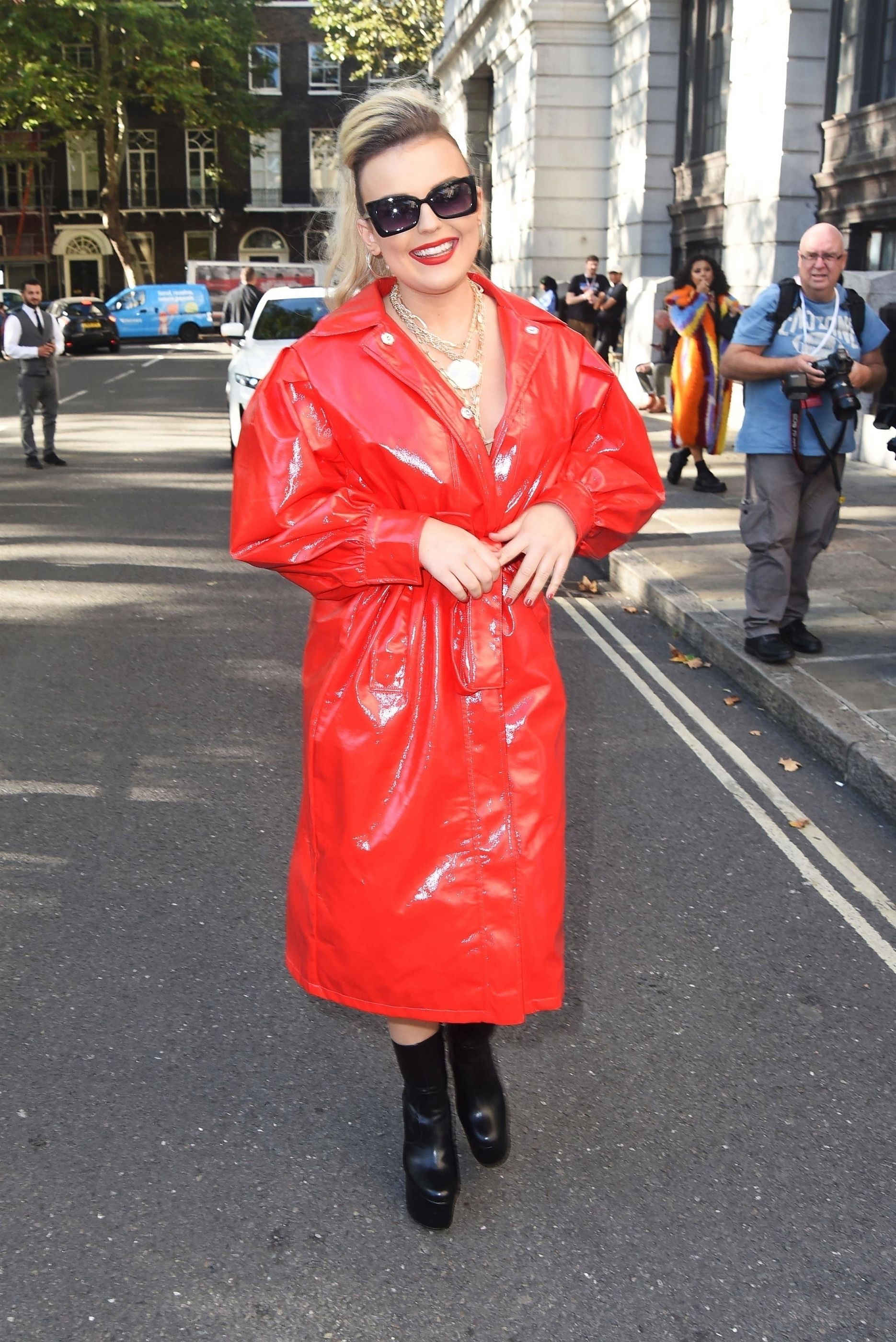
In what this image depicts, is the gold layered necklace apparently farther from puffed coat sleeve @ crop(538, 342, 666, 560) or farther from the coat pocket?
the coat pocket

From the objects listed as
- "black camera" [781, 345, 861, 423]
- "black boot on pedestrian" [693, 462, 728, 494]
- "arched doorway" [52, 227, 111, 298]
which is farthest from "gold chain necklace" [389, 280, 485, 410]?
"arched doorway" [52, 227, 111, 298]

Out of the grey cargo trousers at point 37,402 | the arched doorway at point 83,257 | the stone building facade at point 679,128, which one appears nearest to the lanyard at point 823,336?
the stone building facade at point 679,128

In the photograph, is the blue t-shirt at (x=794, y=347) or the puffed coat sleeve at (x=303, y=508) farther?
the blue t-shirt at (x=794, y=347)

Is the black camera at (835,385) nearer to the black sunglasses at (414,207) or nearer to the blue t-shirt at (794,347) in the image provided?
the blue t-shirt at (794,347)

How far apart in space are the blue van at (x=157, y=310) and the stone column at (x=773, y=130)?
106 ft

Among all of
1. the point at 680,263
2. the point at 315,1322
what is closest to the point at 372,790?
the point at 315,1322

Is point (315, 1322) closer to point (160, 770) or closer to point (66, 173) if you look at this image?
point (160, 770)

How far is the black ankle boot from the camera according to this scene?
2.78m

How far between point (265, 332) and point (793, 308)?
885 cm

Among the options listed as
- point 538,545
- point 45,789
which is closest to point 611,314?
point 45,789

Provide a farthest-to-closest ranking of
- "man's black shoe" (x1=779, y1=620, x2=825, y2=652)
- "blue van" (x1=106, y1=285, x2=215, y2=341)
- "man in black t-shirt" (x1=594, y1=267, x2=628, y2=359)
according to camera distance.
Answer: "blue van" (x1=106, y1=285, x2=215, y2=341), "man in black t-shirt" (x1=594, y1=267, x2=628, y2=359), "man's black shoe" (x1=779, y1=620, x2=825, y2=652)

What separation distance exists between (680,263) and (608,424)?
20149 millimetres

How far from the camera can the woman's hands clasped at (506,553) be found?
2.37 meters

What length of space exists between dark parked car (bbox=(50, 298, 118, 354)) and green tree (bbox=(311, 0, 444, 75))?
1004 cm
